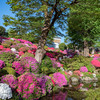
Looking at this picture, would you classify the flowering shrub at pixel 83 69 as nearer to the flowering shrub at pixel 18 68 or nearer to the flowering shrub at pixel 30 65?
the flowering shrub at pixel 30 65

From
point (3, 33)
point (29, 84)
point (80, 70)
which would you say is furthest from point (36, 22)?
point (3, 33)

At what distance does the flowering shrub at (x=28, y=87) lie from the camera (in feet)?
19.6

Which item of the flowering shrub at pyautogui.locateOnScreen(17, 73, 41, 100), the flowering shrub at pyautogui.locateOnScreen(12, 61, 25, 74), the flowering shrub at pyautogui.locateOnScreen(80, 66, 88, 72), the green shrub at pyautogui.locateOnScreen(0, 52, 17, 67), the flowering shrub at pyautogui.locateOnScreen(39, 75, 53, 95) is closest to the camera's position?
the flowering shrub at pyautogui.locateOnScreen(17, 73, 41, 100)

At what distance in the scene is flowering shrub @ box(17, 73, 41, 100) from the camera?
598 cm

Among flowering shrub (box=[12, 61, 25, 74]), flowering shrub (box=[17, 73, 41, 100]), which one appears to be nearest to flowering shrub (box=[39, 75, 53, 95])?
flowering shrub (box=[17, 73, 41, 100])

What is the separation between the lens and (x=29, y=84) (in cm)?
617

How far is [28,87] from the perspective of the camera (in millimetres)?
6078

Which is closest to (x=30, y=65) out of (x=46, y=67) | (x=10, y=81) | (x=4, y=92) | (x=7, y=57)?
(x=46, y=67)

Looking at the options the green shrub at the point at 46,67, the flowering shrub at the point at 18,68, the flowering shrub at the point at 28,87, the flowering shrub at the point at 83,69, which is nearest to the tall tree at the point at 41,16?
the green shrub at the point at 46,67

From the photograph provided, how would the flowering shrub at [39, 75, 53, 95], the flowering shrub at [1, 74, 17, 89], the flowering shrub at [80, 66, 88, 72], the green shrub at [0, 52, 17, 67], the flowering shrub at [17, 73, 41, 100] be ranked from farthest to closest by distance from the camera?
the flowering shrub at [80, 66, 88, 72] → the green shrub at [0, 52, 17, 67] → the flowering shrub at [39, 75, 53, 95] → the flowering shrub at [1, 74, 17, 89] → the flowering shrub at [17, 73, 41, 100]

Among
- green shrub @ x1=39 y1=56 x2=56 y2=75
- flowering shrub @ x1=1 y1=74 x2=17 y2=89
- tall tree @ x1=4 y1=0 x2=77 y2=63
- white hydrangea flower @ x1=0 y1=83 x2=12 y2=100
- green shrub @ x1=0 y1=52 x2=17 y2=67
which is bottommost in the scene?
white hydrangea flower @ x1=0 y1=83 x2=12 y2=100

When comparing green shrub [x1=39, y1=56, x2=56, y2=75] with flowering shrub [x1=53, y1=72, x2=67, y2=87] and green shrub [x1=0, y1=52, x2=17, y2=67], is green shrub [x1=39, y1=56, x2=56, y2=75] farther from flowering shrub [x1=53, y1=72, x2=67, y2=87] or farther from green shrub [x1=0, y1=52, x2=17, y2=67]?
green shrub [x1=0, y1=52, x2=17, y2=67]

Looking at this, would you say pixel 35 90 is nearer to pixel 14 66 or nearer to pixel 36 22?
pixel 14 66

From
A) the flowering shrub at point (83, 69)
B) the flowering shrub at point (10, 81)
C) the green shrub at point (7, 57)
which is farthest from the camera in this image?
the flowering shrub at point (83, 69)
